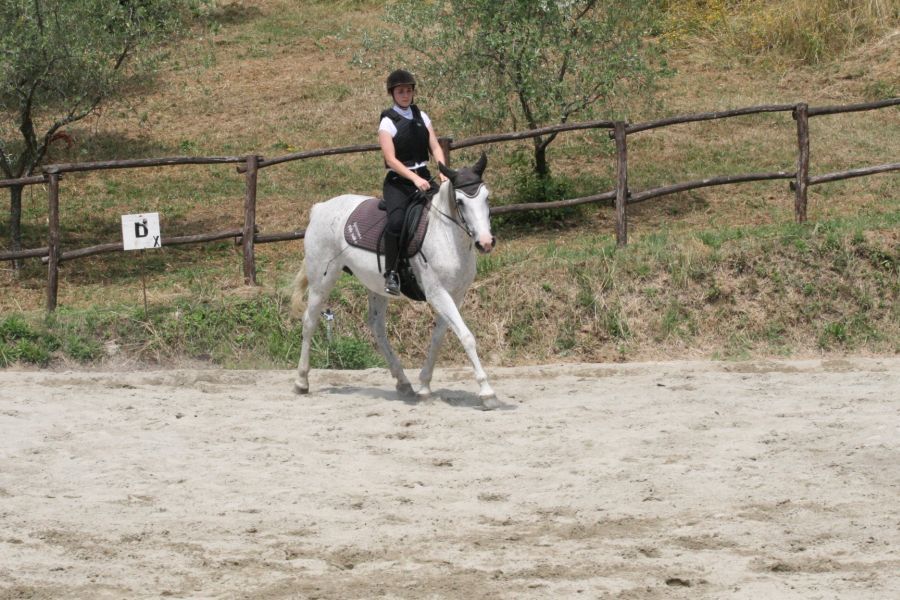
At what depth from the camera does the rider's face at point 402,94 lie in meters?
9.63

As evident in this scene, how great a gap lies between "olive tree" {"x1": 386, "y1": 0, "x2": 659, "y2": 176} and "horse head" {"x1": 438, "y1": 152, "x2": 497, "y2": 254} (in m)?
7.73

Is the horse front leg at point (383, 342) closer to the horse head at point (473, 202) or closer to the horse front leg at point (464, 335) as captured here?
the horse front leg at point (464, 335)

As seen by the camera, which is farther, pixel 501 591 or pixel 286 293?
pixel 286 293

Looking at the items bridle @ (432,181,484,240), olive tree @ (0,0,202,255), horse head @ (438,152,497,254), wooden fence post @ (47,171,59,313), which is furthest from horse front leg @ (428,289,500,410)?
olive tree @ (0,0,202,255)

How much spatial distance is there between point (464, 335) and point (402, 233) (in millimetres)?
952

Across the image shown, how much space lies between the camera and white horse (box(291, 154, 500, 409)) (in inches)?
357

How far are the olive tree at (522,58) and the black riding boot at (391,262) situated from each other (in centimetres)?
741

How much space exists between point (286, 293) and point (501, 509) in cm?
645

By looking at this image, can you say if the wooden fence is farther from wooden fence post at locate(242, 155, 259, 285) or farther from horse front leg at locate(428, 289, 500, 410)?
horse front leg at locate(428, 289, 500, 410)

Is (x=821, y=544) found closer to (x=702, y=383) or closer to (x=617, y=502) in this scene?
(x=617, y=502)

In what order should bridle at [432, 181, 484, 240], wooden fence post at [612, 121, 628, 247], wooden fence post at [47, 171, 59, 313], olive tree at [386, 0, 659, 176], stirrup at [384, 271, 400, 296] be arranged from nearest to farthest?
1. bridle at [432, 181, 484, 240]
2. stirrup at [384, 271, 400, 296]
3. wooden fence post at [47, 171, 59, 313]
4. wooden fence post at [612, 121, 628, 247]
5. olive tree at [386, 0, 659, 176]

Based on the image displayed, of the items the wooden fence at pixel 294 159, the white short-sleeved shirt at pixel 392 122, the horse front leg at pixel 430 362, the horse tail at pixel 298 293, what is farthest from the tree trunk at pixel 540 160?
the horse front leg at pixel 430 362

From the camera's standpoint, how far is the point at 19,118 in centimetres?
1822

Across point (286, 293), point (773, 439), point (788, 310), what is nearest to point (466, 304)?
point (286, 293)
